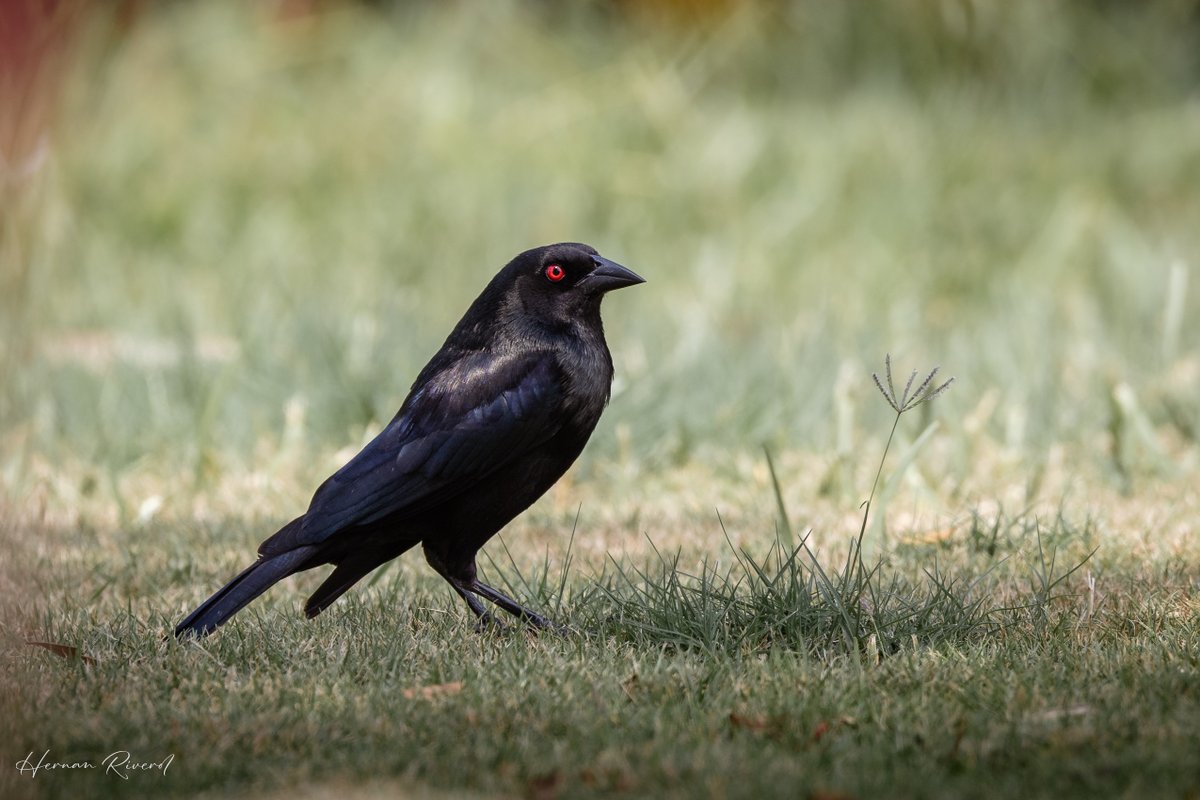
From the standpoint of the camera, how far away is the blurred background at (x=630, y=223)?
5352 mm

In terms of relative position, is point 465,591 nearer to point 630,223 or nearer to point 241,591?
point 241,591

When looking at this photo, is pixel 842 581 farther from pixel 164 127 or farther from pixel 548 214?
pixel 164 127

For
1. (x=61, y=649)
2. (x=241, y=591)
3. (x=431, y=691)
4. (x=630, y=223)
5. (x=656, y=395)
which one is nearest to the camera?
(x=431, y=691)

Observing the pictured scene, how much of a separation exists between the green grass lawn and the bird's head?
634 mm

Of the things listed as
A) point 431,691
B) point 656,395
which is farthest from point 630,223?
point 431,691

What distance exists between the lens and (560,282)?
395cm

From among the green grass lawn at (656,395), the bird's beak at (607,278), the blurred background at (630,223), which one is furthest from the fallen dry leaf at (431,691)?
the bird's beak at (607,278)

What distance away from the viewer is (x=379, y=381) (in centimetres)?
570

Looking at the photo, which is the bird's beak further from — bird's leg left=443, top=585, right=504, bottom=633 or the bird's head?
bird's leg left=443, top=585, right=504, bottom=633

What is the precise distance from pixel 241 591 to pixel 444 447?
0.56 m

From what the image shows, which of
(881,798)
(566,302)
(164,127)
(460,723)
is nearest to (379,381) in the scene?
(566,302)

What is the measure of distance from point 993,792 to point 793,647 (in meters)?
0.82

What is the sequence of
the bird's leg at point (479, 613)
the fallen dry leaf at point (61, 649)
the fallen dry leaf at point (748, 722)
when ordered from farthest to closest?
1. the bird's leg at point (479, 613)
2. the fallen dry leaf at point (61, 649)
3. the fallen dry leaf at point (748, 722)
